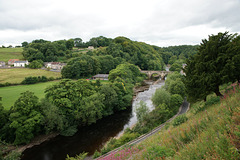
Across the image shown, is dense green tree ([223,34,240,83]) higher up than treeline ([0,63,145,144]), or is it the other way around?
dense green tree ([223,34,240,83])

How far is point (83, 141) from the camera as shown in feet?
83.8

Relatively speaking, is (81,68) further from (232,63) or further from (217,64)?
(232,63)

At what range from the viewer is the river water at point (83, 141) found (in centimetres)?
2220

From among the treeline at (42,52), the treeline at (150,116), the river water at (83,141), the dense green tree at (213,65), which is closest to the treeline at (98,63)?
the treeline at (42,52)

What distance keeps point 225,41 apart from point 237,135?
13633 mm

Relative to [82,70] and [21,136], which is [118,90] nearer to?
[21,136]

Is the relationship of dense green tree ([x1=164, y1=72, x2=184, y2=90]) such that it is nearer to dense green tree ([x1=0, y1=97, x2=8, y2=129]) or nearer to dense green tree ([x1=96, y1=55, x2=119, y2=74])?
dense green tree ([x1=0, y1=97, x2=8, y2=129])

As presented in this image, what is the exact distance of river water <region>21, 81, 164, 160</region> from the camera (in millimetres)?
22203

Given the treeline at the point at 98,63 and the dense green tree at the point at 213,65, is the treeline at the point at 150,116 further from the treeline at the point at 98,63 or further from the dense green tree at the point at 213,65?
the treeline at the point at 98,63

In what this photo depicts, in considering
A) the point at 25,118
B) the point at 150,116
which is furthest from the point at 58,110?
the point at 150,116

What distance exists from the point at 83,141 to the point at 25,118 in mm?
10592

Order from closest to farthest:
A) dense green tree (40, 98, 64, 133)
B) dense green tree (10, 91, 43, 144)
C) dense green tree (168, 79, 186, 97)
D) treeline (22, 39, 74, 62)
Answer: dense green tree (10, 91, 43, 144) → dense green tree (40, 98, 64, 133) → dense green tree (168, 79, 186, 97) → treeline (22, 39, 74, 62)

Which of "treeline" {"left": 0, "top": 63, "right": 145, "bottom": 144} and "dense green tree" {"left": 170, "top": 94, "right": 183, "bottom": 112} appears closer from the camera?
"treeline" {"left": 0, "top": 63, "right": 145, "bottom": 144}

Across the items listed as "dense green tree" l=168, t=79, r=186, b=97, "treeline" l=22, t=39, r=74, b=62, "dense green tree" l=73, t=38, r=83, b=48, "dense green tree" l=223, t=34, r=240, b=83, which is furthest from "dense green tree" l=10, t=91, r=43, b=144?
"dense green tree" l=73, t=38, r=83, b=48
